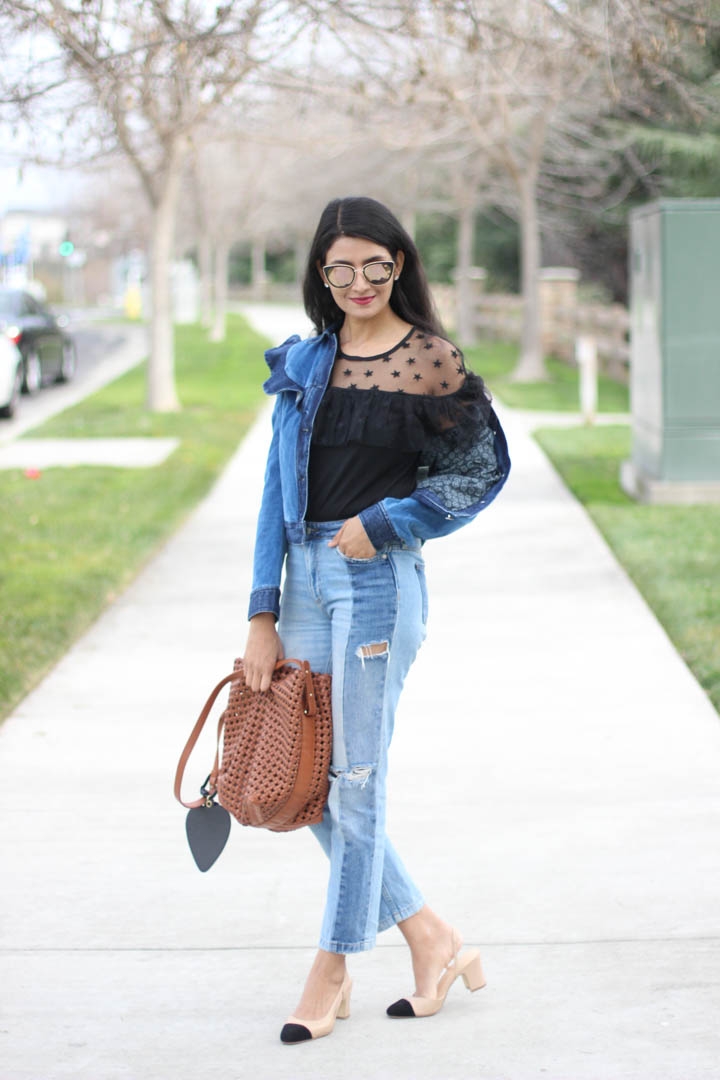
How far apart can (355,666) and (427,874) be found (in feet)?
4.15

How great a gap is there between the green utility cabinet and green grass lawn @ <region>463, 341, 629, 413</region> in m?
4.73

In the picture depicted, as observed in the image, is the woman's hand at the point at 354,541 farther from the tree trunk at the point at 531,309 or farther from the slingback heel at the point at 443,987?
the tree trunk at the point at 531,309

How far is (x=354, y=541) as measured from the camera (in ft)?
10.4

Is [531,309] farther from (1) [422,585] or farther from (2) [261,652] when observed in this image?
(2) [261,652]

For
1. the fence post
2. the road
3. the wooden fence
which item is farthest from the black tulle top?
the fence post

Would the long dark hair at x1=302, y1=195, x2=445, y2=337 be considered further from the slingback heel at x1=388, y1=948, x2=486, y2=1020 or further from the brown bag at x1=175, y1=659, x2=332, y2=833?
the slingback heel at x1=388, y1=948, x2=486, y2=1020

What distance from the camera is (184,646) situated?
22.9 ft

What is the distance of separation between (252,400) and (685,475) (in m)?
10.1

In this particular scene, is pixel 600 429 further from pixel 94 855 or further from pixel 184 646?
pixel 94 855

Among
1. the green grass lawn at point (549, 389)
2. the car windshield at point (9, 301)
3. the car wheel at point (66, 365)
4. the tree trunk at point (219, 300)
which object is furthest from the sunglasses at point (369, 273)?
the tree trunk at point (219, 300)

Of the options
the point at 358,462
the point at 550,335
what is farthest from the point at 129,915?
the point at 550,335

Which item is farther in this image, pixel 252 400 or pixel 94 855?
pixel 252 400

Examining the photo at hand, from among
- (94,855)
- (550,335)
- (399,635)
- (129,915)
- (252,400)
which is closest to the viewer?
(399,635)

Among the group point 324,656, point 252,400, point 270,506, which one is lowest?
point 252,400
